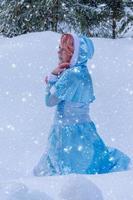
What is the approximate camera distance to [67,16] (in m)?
10.8

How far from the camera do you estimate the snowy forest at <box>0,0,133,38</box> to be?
10.8m

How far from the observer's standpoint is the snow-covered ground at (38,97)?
22.3 feet

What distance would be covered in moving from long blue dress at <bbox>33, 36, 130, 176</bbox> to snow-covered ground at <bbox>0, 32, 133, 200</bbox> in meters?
0.32

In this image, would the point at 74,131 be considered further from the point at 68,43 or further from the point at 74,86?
the point at 68,43

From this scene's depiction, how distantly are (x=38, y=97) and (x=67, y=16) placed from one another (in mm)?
3265

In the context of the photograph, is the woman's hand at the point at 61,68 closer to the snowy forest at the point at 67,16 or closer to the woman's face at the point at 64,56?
the woman's face at the point at 64,56

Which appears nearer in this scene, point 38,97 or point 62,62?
point 62,62

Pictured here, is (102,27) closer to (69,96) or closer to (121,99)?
(121,99)

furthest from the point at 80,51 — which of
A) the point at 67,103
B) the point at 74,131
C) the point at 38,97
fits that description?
the point at 38,97

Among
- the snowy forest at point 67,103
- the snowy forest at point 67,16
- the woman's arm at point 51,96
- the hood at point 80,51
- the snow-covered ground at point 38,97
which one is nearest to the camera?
the snowy forest at point 67,103

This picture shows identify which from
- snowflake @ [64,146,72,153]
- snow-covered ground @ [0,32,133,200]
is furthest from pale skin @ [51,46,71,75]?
snow-covered ground @ [0,32,133,200]

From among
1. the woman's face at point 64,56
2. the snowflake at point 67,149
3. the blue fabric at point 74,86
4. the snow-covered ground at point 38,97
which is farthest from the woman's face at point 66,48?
the snow-covered ground at point 38,97

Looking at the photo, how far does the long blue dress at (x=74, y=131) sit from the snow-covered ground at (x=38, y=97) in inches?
12.7

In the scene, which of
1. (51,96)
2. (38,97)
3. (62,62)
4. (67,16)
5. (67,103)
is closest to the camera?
(51,96)
